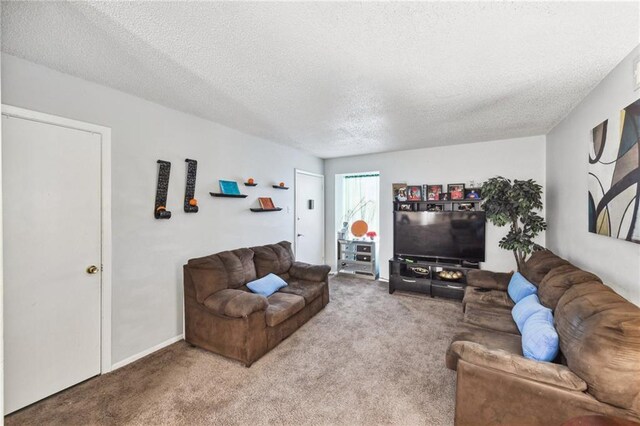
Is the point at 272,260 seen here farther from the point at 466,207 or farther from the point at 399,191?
the point at 466,207

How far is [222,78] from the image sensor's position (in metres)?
2.20

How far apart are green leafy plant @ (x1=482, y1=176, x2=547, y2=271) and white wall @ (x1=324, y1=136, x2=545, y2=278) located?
0.58 meters

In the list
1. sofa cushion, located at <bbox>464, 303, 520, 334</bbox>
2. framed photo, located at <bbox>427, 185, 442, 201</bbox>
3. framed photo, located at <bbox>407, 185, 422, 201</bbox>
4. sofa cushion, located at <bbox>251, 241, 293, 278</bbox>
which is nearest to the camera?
sofa cushion, located at <bbox>464, 303, 520, 334</bbox>

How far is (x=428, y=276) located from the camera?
4340mm

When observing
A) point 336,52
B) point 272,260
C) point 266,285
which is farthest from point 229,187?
point 336,52

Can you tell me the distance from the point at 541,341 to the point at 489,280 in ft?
5.74

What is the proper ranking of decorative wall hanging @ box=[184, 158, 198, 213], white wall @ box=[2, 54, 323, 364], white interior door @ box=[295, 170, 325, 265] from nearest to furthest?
white wall @ box=[2, 54, 323, 364] → decorative wall hanging @ box=[184, 158, 198, 213] → white interior door @ box=[295, 170, 325, 265]

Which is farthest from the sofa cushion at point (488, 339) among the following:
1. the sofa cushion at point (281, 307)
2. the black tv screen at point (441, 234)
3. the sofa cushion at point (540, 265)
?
the black tv screen at point (441, 234)

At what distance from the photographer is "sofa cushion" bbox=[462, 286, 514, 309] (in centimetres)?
274

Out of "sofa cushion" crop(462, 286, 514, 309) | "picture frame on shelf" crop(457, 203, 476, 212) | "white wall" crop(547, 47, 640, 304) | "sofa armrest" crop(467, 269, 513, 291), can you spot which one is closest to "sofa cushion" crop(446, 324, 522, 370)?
"sofa cushion" crop(462, 286, 514, 309)

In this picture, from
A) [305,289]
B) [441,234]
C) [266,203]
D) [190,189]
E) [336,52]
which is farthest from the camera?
[441,234]

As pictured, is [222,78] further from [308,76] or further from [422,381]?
[422,381]

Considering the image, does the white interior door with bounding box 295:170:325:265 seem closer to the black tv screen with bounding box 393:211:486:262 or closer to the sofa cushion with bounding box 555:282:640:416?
the black tv screen with bounding box 393:211:486:262

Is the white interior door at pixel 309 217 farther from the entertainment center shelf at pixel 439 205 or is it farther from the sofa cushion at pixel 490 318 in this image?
the sofa cushion at pixel 490 318
